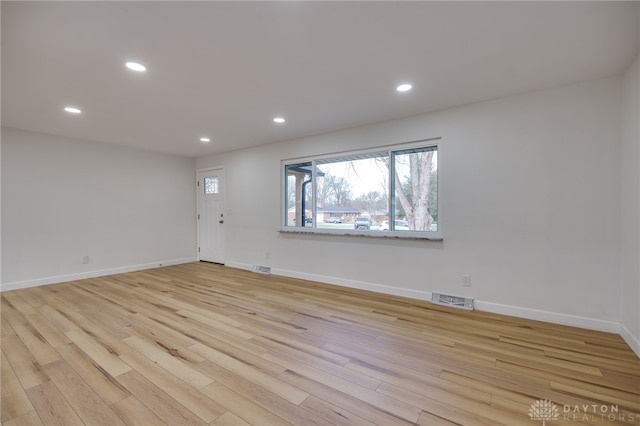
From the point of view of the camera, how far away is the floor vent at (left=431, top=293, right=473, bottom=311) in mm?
3223

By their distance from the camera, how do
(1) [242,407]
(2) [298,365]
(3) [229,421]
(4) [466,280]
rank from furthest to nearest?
(4) [466,280]
(2) [298,365]
(1) [242,407]
(3) [229,421]

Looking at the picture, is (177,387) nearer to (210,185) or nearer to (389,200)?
(389,200)

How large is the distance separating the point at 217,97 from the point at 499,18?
263 centimetres

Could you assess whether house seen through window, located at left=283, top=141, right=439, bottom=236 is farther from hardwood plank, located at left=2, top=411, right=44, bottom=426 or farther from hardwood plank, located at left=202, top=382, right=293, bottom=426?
hardwood plank, located at left=2, top=411, right=44, bottom=426

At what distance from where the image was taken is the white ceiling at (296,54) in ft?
5.75

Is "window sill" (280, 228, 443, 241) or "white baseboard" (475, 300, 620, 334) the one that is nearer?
"white baseboard" (475, 300, 620, 334)

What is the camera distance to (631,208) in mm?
2361

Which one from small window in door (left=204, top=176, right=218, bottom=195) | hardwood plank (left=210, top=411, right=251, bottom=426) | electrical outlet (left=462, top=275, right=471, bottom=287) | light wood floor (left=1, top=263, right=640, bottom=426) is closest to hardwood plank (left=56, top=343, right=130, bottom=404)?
light wood floor (left=1, top=263, right=640, bottom=426)

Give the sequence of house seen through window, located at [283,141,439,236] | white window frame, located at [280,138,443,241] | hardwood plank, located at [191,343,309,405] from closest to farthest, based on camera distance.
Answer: hardwood plank, located at [191,343,309,405], white window frame, located at [280,138,443,241], house seen through window, located at [283,141,439,236]

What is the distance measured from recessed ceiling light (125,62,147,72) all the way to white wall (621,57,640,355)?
4109mm

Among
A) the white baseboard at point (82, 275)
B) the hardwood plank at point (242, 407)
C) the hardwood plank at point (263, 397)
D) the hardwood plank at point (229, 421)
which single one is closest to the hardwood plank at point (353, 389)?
the hardwood plank at point (263, 397)

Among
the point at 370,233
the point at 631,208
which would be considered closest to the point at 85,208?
the point at 370,233

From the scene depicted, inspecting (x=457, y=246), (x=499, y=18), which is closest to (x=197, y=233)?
(x=457, y=246)

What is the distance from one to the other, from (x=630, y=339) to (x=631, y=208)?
3.64 feet
